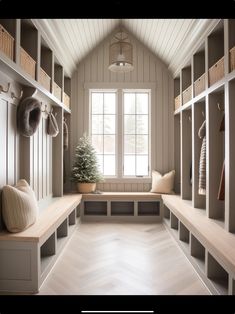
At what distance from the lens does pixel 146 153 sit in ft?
19.8

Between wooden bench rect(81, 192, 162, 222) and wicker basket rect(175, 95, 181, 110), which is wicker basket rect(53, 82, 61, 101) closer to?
wooden bench rect(81, 192, 162, 222)

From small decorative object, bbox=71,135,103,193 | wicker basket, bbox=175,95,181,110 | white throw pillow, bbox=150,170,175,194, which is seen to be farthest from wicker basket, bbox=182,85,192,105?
small decorative object, bbox=71,135,103,193

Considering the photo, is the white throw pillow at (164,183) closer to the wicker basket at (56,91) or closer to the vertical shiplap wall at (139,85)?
the vertical shiplap wall at (139,85)

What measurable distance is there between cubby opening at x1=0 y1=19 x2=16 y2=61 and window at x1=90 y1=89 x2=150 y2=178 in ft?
10.4

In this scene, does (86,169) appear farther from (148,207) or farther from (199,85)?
(199,85)

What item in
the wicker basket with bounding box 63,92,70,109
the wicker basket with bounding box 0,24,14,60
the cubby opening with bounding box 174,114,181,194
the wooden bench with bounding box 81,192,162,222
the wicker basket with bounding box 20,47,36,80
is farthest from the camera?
the cubby opening with bounding box 174,114,181,194

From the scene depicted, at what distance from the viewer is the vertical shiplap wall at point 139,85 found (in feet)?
19.2

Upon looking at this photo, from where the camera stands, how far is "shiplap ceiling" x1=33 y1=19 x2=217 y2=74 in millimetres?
3787

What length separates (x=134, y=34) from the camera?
5.79 metres

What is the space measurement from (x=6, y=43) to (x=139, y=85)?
3.59 metres

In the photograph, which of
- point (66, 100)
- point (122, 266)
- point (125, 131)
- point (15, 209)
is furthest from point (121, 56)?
point (122, 266)

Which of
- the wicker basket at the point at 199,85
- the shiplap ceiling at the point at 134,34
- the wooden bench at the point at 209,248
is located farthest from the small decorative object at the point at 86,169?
the wicker basket at the point at 199,85

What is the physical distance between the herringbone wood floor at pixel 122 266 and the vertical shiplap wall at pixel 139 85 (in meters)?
1.66
